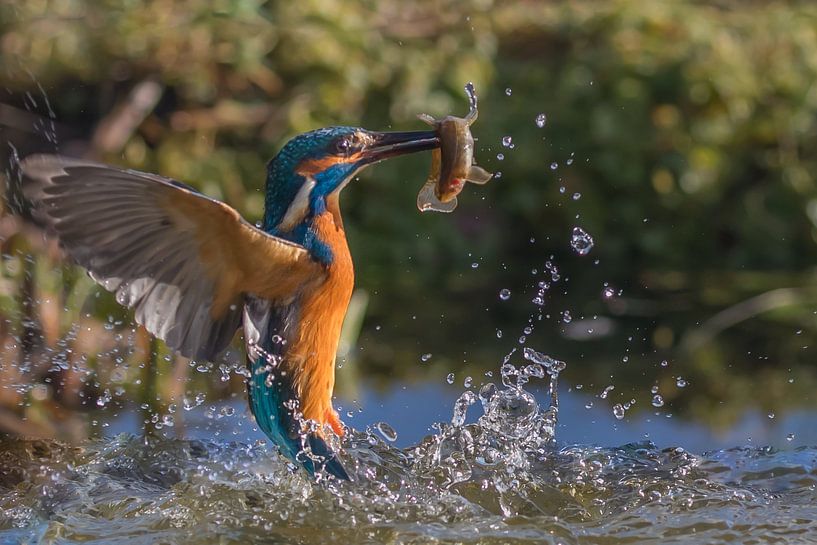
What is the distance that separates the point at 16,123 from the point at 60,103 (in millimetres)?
271

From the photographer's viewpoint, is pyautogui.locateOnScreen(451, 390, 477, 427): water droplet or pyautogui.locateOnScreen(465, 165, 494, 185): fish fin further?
pyautogui.locateOnScreen(451, 390, 477, 427): water droplet

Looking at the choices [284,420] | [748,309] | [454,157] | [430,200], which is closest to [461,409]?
[284,420]

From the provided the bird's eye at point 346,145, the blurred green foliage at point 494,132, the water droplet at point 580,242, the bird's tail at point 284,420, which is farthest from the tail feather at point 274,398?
the blurred green foliage at point 494,132

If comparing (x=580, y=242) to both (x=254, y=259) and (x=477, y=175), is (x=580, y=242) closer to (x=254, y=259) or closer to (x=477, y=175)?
(x=477, y=175)

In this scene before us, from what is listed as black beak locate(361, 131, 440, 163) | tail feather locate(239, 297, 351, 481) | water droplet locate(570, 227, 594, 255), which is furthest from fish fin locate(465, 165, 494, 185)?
water droplet locate(570, 227, 594, 255)

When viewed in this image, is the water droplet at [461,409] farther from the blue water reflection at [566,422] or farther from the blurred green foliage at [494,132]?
the blurred green foliage at [494,132]

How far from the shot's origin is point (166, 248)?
101 inches

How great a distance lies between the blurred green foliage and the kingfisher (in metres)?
2.42

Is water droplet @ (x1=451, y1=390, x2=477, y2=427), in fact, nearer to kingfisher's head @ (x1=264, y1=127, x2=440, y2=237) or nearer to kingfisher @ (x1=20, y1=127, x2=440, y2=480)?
kingfisher @ (x1=20, y1=127, x2=440, y2=480)

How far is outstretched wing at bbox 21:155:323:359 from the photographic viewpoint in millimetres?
2438

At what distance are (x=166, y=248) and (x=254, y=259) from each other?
165 mm

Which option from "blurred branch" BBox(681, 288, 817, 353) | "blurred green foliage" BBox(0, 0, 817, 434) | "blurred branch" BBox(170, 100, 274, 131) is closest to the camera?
"blurred branch" BBox(681, 288, 817, 353)

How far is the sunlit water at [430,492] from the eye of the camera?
2699mm

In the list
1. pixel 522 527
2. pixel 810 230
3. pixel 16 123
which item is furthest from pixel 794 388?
pixel 16 123
